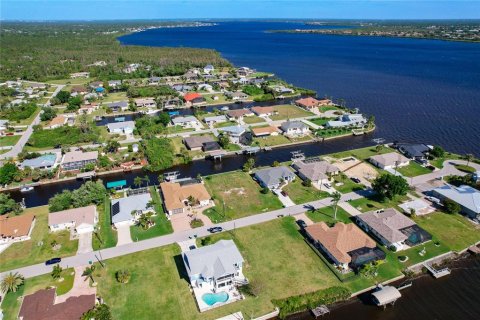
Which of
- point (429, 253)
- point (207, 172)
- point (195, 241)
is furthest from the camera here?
point (207, 172)

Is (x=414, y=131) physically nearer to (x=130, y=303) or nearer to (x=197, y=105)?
(x=197, y=105)

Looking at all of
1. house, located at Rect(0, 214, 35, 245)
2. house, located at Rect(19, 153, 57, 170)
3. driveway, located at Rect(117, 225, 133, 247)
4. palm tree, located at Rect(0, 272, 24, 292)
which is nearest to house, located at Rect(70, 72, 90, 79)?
house, located at Rect(19, 153, 57, 170)

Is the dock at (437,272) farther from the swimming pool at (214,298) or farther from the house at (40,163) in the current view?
the house at (40,163)

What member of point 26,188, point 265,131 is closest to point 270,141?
point 265,131

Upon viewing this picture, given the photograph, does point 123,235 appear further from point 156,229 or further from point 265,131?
point 265,131

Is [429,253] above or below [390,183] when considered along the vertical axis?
below

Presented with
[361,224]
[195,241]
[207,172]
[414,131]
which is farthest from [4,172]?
[414,131]
